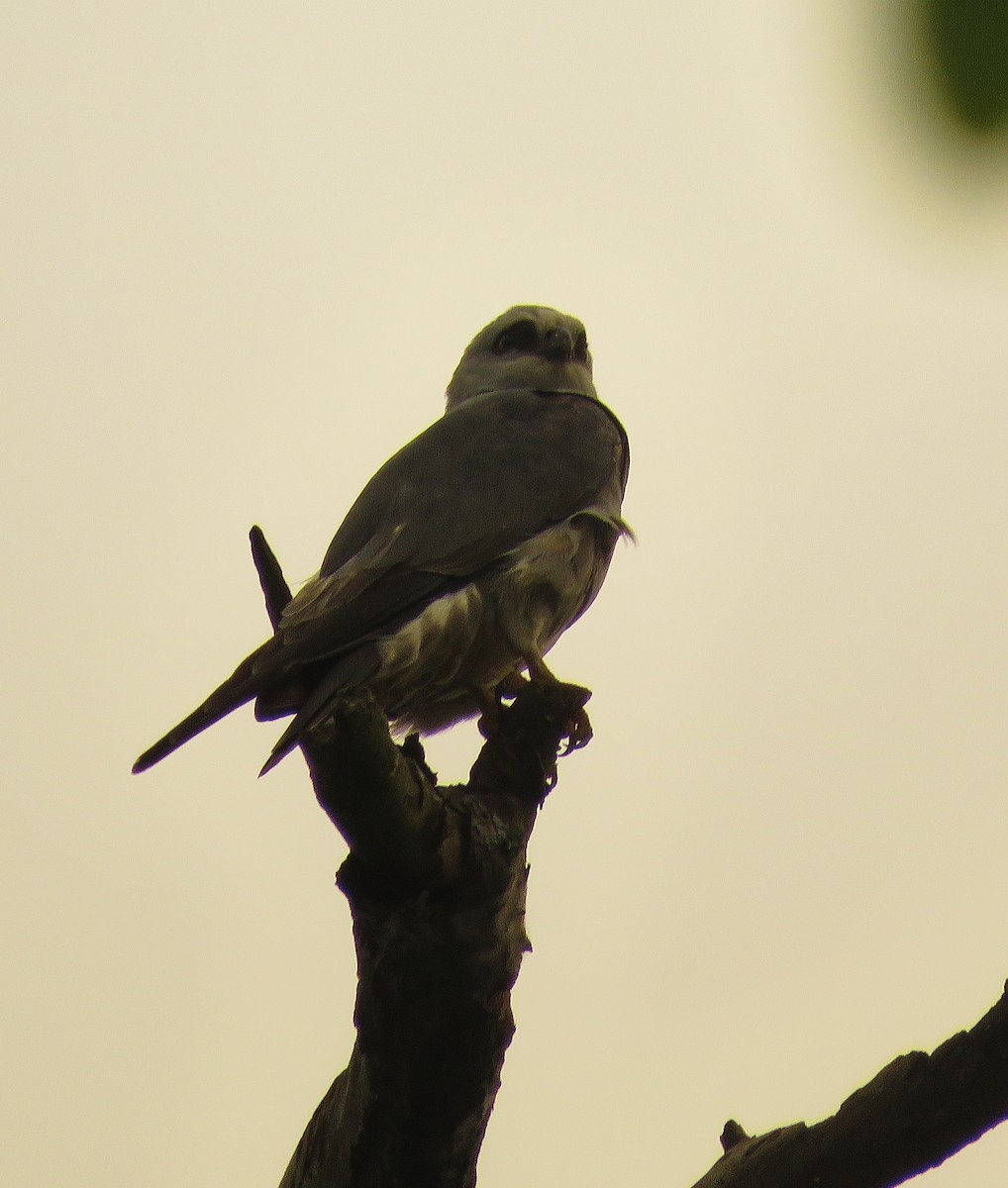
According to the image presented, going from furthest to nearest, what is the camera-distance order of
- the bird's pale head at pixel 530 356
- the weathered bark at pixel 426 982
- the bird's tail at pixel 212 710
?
1. the bird's pale head at pixel 530 356
2. the bird's tail at pixel 212 710
3. the weathered bark at pixel 426 982

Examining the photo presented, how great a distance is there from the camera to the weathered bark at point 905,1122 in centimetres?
214

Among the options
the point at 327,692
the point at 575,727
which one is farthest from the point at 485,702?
the point at 327,692

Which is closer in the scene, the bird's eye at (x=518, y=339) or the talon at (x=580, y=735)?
the talon at (x=580, y=735)

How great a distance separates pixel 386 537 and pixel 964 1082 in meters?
2.40

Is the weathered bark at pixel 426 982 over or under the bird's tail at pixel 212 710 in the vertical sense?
under

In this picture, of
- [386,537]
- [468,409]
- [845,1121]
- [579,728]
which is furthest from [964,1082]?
[468,409]

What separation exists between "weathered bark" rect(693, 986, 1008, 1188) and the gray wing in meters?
1.59

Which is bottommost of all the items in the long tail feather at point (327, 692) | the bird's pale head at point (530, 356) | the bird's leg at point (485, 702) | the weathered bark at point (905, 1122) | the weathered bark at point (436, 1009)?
the weathered bark at point (905, 1122)

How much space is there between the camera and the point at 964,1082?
2.15 meters

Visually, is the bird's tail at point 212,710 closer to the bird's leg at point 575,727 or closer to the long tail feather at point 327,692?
the long tail feather at point 327,692

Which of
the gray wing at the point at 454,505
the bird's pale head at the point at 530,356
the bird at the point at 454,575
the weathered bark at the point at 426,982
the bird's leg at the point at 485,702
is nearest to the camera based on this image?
the weathered bark at the point at 426,982

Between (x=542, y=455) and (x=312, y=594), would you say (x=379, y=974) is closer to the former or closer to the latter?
(x=312, y=594)

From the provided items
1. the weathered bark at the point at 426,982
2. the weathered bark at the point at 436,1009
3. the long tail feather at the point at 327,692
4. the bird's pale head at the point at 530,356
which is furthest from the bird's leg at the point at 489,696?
the bird's pale head at the point at 530,356

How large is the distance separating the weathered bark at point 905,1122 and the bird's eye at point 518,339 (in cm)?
436
